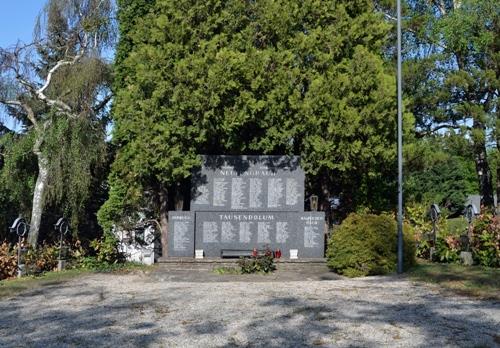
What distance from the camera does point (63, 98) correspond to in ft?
68.6

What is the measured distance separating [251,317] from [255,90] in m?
9.45

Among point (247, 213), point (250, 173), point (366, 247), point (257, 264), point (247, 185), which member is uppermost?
point (250, 173)

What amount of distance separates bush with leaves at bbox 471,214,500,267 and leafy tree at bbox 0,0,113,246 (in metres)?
12.0

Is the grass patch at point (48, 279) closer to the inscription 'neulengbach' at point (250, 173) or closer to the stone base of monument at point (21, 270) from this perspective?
the stone base of monument at point (21, 270)

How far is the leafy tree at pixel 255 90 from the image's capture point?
16.6m

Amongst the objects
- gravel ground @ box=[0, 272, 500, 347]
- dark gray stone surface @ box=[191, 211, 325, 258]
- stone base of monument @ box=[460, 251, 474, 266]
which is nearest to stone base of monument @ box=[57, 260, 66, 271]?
dark gray stone surface @ box=[191, 211, 325, 258]

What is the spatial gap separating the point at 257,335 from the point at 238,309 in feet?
5.71

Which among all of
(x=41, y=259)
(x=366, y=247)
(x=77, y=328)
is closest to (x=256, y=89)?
(x=366, y=247)

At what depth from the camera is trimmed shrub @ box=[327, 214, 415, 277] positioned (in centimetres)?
1450

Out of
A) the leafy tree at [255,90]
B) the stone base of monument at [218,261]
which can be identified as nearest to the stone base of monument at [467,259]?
the leafy tree at [255,90]

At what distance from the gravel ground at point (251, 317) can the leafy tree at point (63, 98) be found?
809 cm

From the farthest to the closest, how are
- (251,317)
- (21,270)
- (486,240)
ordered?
(21,270) < (486,240) < (251,317)

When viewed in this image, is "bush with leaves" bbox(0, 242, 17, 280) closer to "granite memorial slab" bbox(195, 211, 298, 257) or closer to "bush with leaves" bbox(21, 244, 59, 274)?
"bush with leaves" bbox(21, 244, 59, 274)

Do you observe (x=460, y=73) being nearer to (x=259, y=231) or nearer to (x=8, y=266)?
(x=259, y=231)
